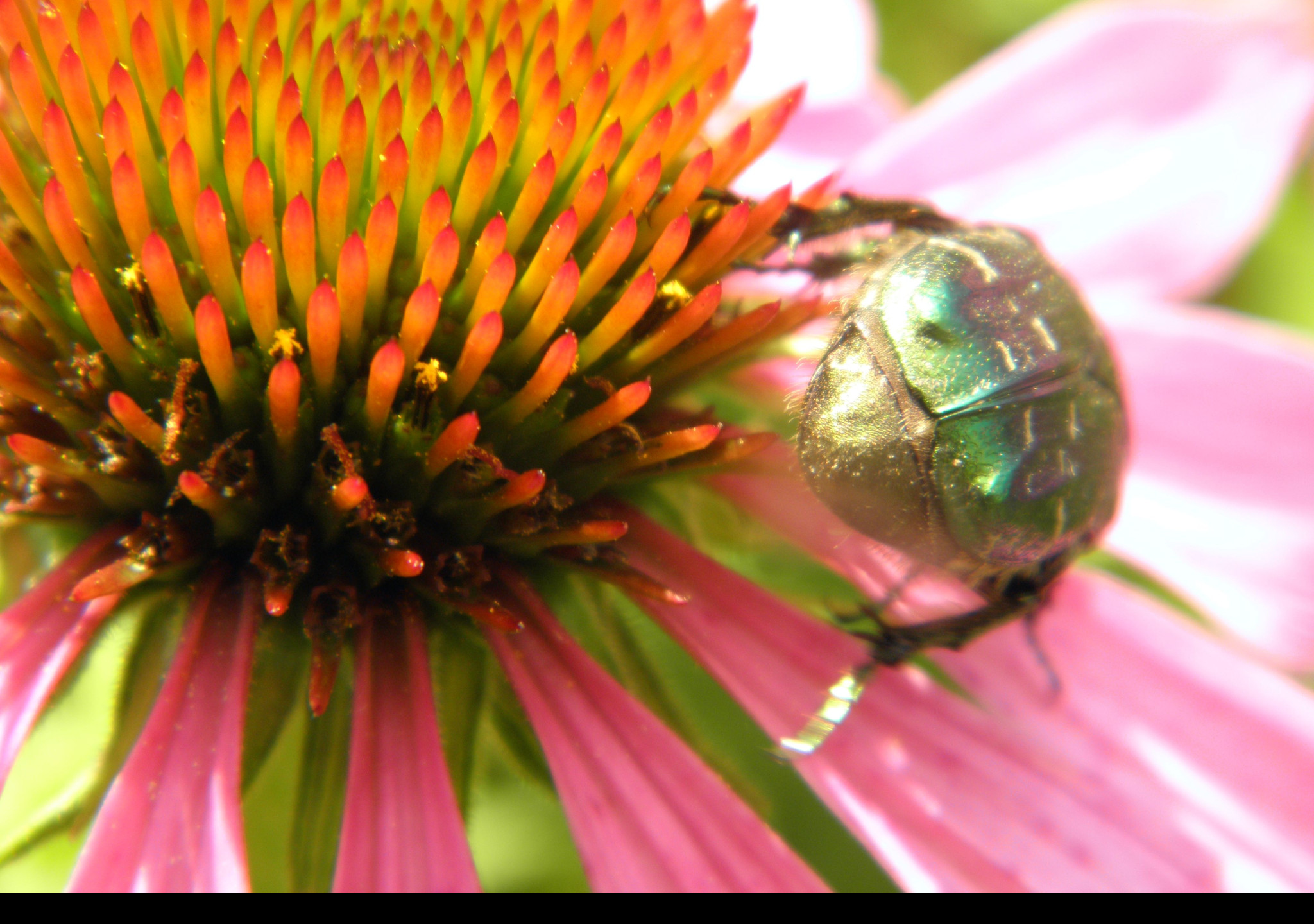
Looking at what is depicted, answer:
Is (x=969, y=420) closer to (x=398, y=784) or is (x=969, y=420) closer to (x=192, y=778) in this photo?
(x=398, y=784)

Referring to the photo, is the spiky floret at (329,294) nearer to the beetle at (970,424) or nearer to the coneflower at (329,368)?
the coneflower at (329,368)

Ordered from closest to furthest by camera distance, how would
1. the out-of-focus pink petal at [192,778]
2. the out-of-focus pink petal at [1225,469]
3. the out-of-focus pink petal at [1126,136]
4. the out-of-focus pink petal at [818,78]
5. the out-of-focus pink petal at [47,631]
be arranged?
the out-of-focus pink petal at [192,778], the out-of-focus pink petal at [47,631], the out-of-focus pink petal at [1225,469], the out-of-focus pink petal at [1126,136], the out-of-focus pink petal at [818,78]

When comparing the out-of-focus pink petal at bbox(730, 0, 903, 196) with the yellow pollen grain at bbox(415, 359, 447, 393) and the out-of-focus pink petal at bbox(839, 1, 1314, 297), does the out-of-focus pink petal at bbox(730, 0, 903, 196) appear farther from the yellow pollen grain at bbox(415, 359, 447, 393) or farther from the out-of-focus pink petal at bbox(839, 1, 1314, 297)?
the yellow pollen grain at bbox(415, 359, 447, 393)

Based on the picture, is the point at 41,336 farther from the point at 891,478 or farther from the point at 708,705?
the point at 708,705

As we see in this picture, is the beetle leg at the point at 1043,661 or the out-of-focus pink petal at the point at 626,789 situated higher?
the out-of-focus pink petal at the point at 626,789

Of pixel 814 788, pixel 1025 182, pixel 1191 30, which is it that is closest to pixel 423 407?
pixel 814 788

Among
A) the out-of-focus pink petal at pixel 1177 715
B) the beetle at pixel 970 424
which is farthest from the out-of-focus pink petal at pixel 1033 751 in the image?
the beetle at pixel 970 424

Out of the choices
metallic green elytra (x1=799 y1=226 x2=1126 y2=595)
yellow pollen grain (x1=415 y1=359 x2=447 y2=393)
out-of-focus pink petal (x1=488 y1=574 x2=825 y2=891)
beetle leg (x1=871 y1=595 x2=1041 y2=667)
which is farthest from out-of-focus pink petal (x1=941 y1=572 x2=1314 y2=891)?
yellow pollen grain (x1=415 y1=359 x2=447 y2=393)
